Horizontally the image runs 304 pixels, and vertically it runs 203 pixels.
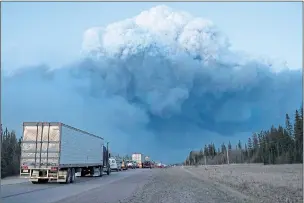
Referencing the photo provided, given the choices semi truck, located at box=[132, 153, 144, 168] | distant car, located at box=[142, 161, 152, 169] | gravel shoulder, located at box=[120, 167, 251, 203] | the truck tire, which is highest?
semi truck, located at box=[132, 153, 144, 168]

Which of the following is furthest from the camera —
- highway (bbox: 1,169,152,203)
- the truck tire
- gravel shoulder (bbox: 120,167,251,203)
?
the truck tire

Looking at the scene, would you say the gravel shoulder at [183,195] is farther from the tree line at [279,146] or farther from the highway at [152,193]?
the tree line at [279,146]

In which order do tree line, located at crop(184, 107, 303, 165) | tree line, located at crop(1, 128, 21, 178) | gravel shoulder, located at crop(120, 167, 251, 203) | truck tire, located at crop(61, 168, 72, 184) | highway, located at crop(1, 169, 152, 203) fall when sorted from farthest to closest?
tree line, located at crop(184, 107, 303, 165)
tree line, located at crop(1, 128, 21, 178)
truck tire, located at crop(61, 168, 72, 184)
highway, located at crop(1, 169, 152, 203)
gravel shoulder, located at crop(120, 167, 251, 203)

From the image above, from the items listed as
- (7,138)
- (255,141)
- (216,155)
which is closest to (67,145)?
(7,138)

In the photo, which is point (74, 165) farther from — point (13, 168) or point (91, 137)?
point (13, 168)

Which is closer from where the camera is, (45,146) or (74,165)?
(45,146)

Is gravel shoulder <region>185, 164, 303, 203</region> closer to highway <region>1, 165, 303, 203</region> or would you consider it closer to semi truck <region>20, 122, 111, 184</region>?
highway <region>1, 165, 303, 203</region>

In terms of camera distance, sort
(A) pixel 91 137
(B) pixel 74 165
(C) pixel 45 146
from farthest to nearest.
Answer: (A) pixel 91 137
(B) pixel 74 165
(C) pixel 45 146

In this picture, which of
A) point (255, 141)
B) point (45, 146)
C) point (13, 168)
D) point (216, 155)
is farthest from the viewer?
point (216, 155)

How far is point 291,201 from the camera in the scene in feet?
58.9

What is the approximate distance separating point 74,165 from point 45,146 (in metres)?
4.43

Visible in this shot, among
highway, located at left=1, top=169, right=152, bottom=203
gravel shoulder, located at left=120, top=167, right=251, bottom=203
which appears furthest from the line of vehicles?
gravel shoulder, located at left=120, top=167, right=251, bottom=203

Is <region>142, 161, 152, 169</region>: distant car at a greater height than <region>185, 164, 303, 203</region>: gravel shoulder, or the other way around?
<region>142, 161, 152, 169</region>: distant car

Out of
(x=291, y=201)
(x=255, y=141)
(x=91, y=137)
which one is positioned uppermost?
(x=255, y=141)
